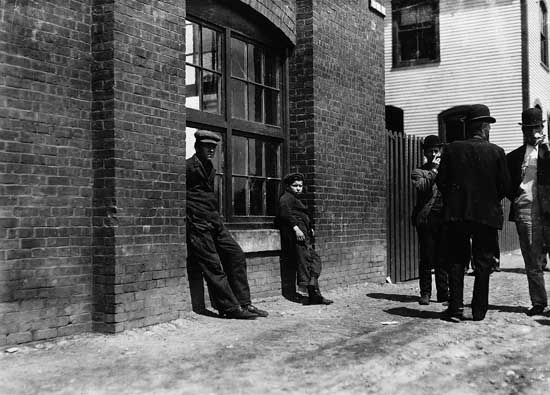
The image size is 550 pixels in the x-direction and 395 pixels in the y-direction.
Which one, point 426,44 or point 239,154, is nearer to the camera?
point 239,154

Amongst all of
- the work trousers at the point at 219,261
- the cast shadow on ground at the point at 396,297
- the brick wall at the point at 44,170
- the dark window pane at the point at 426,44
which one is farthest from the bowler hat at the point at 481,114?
the dark window pane at the point at 426,44

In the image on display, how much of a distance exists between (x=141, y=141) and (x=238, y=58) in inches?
90.8

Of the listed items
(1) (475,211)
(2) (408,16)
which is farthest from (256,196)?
(2) (408,16)

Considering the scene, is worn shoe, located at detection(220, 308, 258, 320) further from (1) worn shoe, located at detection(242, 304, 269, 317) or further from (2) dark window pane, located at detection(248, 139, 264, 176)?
(2) dark window pane, located at detection(248, 139, 264, 176)

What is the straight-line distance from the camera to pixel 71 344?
5.61 meters

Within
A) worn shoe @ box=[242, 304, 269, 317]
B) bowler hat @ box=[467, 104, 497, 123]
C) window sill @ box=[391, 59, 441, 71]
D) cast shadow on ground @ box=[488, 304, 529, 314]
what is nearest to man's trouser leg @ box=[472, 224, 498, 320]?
cast shadow on ground @ box=[488, 304, 529, 314]

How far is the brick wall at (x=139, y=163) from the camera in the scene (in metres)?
5.98

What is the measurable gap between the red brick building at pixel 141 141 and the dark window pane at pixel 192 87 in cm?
2

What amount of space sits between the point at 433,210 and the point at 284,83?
258cm

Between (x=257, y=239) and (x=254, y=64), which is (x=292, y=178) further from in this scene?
(x=254, y=64)

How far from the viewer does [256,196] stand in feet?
27.2

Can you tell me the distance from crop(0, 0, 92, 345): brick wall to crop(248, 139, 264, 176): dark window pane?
102 inches

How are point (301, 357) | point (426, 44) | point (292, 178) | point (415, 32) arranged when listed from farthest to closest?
point (415, 32) → point (426, 44) → point (292, 178) → point (301, 357)

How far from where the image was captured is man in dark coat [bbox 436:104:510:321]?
6.63 meters
